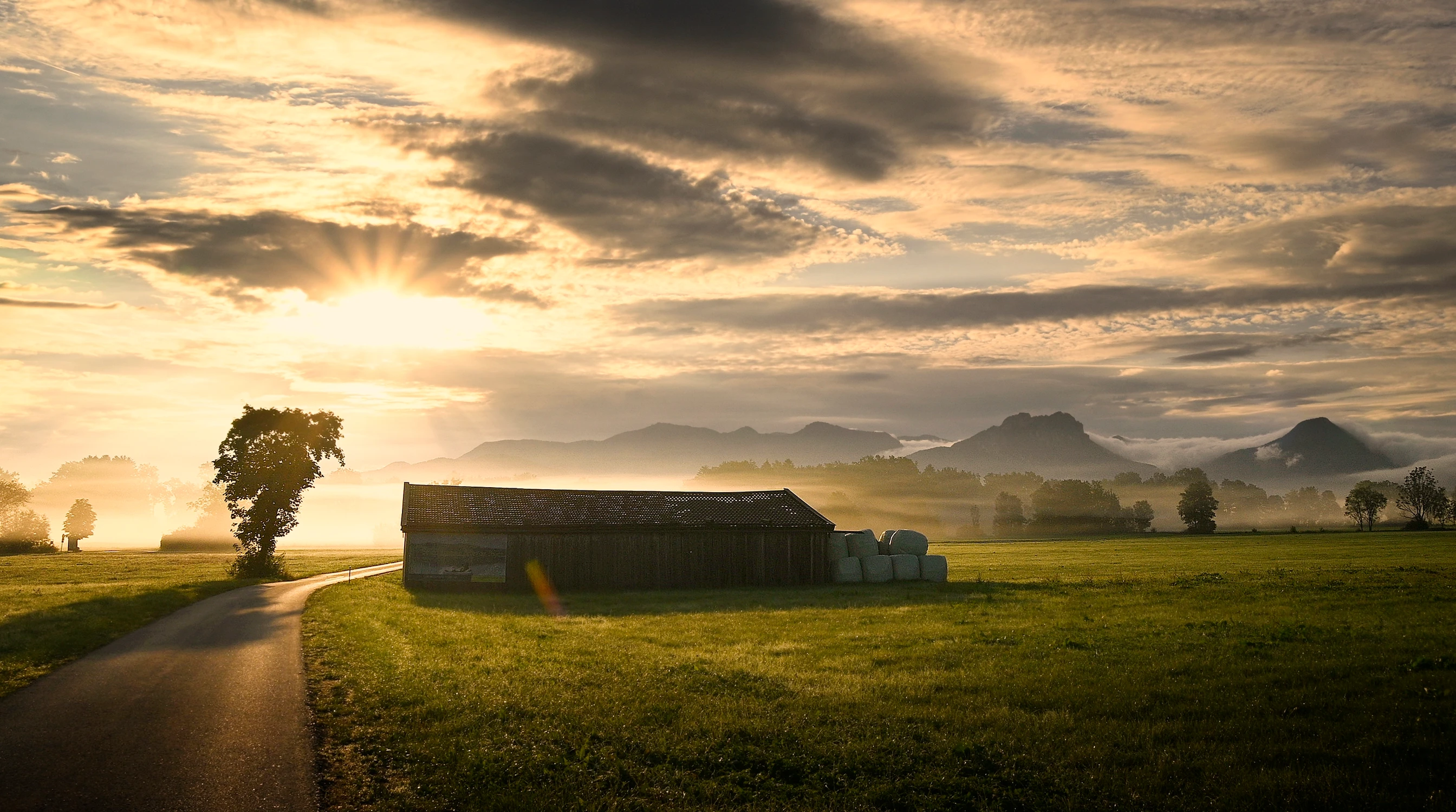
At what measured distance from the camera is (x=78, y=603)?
3212 centimetres

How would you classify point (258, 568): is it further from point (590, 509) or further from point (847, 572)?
point (847, 572)

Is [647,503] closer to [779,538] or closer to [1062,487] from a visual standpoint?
[779,538]

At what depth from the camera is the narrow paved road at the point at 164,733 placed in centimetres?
1127

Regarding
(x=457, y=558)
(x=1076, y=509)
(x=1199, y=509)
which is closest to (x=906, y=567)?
(x=457, y=558)

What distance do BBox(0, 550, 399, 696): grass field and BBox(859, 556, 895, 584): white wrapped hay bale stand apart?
3516 cm

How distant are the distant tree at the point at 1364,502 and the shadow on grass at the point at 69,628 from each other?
178 metres

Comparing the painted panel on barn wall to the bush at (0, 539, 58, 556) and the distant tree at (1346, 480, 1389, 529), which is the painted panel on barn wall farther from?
the distant tree at (1346, 480, 1389, 529)

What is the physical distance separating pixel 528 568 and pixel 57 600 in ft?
72.1

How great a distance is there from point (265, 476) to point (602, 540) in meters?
25.2

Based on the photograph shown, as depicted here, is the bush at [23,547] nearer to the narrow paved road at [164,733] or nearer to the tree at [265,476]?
the tree at [265,476]

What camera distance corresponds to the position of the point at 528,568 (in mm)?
49812

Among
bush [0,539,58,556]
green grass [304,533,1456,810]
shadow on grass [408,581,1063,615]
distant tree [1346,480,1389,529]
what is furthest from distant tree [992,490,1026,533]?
bush [0,539,58,556]

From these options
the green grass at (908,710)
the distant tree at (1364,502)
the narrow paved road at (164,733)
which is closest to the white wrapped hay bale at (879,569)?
the green grass at (908,710)

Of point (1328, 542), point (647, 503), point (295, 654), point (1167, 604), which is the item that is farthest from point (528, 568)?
point (1328, 542)
